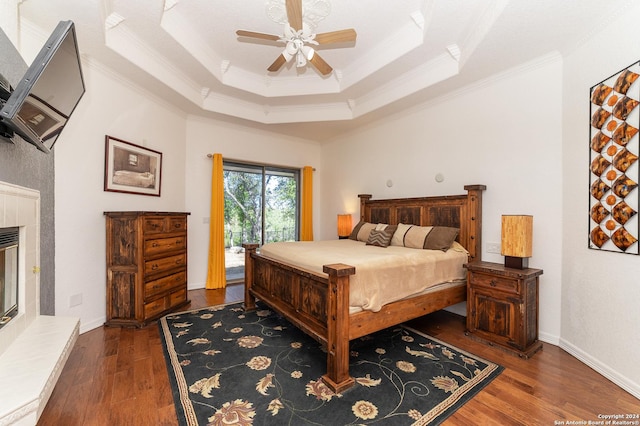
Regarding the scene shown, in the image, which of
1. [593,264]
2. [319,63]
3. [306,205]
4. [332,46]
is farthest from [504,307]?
[306,205]

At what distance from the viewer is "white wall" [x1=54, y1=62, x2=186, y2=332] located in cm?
277

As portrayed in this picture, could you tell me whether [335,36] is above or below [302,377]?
above

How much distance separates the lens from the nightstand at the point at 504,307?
7.98 ft

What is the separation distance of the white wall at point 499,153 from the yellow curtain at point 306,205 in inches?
66.6

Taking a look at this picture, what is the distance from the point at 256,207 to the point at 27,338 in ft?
12.4

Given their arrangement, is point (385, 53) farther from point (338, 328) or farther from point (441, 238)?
point (338, 328)

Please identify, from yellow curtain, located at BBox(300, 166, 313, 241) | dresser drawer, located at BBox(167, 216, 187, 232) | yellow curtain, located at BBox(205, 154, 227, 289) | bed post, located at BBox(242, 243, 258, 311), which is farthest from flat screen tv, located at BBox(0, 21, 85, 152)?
yellow curtain, located at BBox(300, 166, 313, 241)

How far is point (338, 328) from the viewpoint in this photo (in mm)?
1962

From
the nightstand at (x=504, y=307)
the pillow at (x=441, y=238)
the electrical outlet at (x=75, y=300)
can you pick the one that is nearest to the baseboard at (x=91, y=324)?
the electrical outlet at (x=75, y=300)

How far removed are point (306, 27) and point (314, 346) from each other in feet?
9.32

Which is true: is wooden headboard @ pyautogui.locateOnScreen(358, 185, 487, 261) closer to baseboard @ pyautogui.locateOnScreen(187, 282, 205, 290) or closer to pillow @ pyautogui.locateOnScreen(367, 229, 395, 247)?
pillow @ pyautogui.locateOnScreen(367, 229, 395, 247)

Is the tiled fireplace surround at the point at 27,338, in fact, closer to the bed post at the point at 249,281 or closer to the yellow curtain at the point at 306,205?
the bed post at the point at 249,281

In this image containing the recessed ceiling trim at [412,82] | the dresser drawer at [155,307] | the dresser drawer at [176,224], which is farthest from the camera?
the dresser drawer at [176,224]

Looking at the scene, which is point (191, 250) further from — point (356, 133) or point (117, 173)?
point (356, 133)
